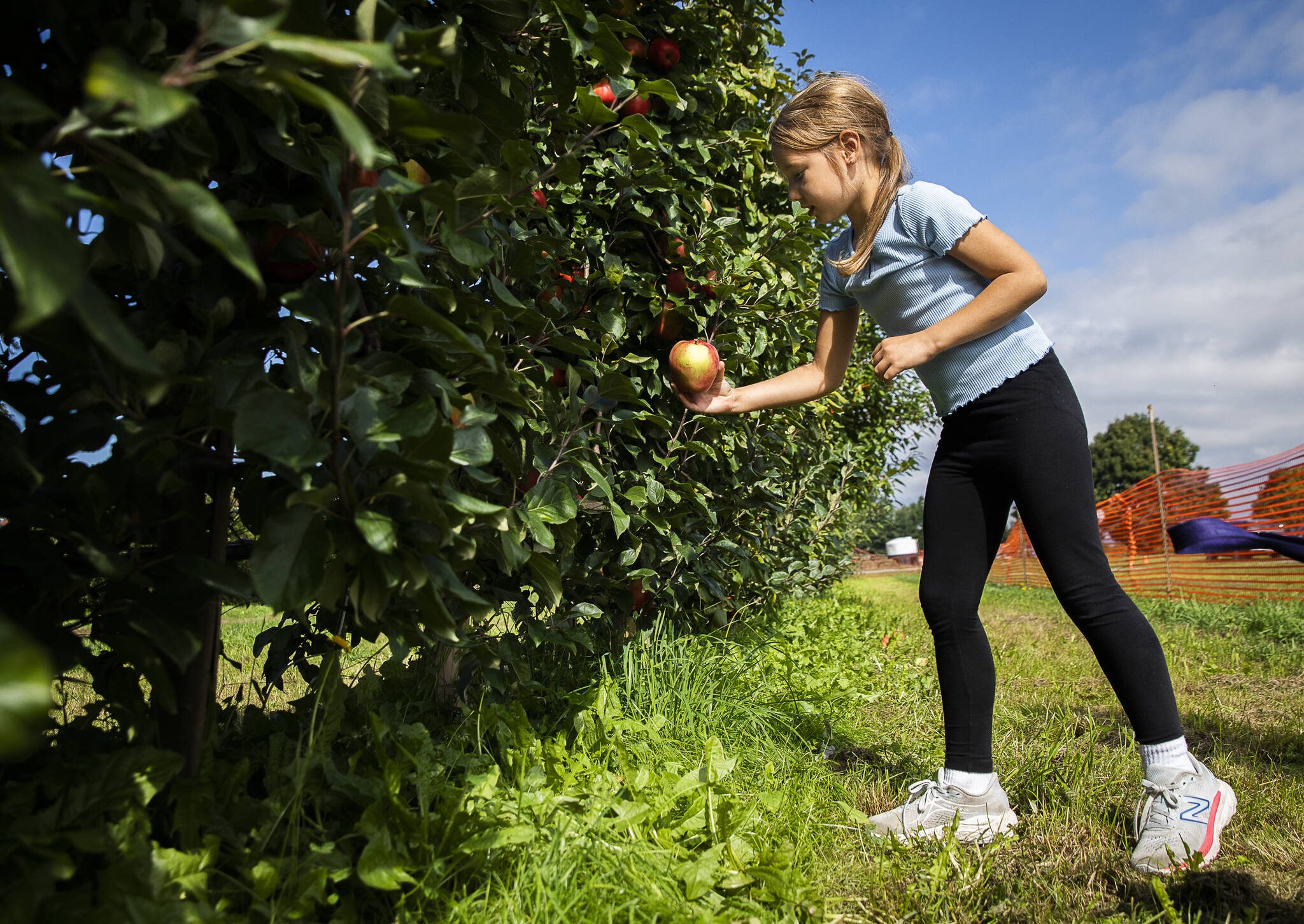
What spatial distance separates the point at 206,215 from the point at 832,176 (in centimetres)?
172

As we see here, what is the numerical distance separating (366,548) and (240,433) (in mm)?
227

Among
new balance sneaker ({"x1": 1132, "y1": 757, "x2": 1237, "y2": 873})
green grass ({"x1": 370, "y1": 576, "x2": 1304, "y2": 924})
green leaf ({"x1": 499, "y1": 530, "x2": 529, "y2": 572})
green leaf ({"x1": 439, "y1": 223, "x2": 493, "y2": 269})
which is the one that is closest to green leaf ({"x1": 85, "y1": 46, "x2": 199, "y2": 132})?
green leaf ({"x1": 439, "y1": 223, "x2": 493, "y2": 269})

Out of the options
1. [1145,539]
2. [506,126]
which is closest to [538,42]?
[506,126]

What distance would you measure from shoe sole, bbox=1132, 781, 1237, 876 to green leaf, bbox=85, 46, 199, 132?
6.89 feet

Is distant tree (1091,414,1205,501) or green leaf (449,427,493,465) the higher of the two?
distant tree (1091,414,1205,501)

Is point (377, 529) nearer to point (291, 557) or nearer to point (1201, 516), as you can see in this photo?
point (291, 557)

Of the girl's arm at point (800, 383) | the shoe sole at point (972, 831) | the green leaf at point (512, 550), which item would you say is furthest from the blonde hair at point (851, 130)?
the shoe sole at point (972, 831)

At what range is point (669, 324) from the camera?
96.5 inches

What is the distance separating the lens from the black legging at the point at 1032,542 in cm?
178

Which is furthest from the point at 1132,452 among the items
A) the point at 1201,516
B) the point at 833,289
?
the point at 833,289

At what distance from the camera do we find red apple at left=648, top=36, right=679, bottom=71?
2477 mm

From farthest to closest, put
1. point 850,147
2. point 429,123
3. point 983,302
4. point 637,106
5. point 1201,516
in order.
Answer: point 1201,516, point 637,106, point 850,147, point 983,302, point 429,123

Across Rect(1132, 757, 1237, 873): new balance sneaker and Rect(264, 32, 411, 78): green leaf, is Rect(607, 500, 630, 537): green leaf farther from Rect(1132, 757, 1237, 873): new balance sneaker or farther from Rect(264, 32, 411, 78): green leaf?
Rect(264, 32, 411, 78): green leaf

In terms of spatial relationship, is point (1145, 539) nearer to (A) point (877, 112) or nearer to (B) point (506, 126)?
(A) point (877, 112)
